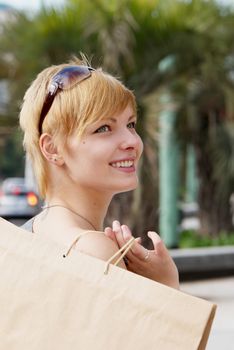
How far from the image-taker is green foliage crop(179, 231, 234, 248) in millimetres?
13773

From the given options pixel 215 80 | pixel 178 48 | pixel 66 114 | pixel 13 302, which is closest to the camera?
pixel 13 302

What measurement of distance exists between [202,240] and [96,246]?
12.7 metres

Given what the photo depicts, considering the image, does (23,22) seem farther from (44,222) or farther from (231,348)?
(44,222)

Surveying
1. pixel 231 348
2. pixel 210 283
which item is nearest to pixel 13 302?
pixel 231 348

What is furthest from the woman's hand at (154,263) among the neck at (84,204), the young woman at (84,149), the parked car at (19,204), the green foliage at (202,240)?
the parked car at (19,204)

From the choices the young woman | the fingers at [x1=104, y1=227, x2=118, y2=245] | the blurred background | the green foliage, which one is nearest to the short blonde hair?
the young woman

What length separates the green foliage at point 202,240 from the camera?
45.2ft

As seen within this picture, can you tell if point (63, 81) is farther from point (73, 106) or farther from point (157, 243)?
point (157, 243)

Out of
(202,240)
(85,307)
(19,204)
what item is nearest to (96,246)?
(85,307)

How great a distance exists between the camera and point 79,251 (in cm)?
176

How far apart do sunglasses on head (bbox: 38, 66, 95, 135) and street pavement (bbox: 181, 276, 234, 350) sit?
2.82m

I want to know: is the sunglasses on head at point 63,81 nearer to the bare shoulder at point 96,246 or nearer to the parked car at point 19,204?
the bare shoulder at point 96,246

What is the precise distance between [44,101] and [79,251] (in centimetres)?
41

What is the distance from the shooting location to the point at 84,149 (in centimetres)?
197
